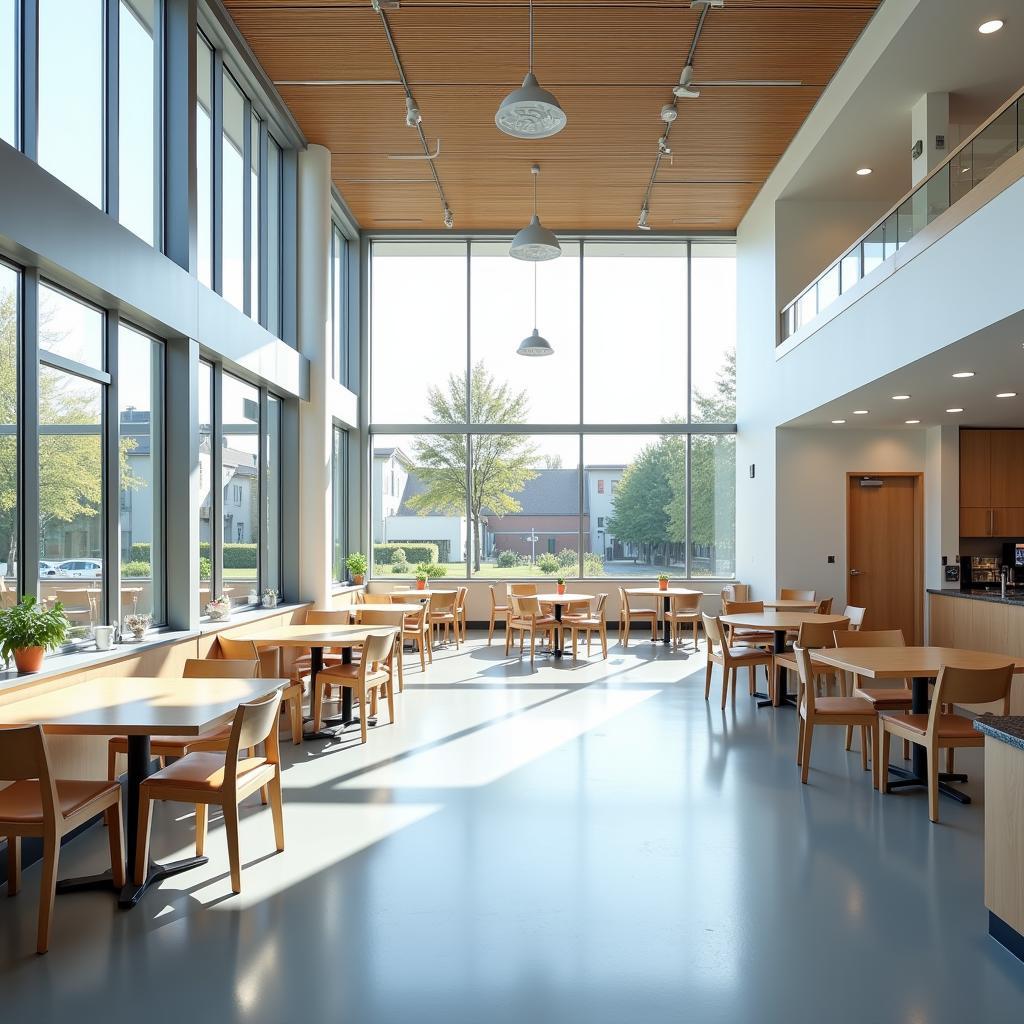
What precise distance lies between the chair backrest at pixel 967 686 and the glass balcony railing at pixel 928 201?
10.0 feet

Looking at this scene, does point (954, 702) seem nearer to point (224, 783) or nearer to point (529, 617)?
point (224, 783)

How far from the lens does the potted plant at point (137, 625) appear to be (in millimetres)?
5328

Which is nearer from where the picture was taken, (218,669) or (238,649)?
(218,669)

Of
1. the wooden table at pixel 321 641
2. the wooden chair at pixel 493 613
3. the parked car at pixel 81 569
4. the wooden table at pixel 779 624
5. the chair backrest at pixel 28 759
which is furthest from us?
the wooden chair at pixel 493 613

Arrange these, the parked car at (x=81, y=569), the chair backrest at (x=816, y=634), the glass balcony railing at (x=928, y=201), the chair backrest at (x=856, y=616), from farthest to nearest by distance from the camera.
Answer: the chair backrest at (x=856, y=616) < the chair backrest at (x=816, y=634) < the glass balcony railing at (x=928, y=201) < the parked car at (x=81, y=569)

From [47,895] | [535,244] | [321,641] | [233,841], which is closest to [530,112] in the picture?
[535,244]

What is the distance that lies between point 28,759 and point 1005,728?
11.8ft

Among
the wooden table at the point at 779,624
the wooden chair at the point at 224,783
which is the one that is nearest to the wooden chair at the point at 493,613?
the wooden table at the point at 779,624

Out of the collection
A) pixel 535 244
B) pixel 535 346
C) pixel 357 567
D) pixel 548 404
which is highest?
pixel 535 244

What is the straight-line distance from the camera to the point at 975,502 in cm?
961

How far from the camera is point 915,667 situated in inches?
186

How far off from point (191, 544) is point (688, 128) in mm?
6723

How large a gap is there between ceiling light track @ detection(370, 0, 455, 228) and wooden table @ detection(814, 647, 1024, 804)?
5853 mm

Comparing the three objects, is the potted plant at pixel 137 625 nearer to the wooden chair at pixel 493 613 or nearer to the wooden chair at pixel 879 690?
the wooden chair at pixel 879 690
